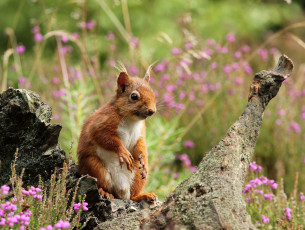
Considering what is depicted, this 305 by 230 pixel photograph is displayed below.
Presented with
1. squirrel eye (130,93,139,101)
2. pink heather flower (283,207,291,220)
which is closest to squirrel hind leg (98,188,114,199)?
squirrel eye (130,93,139,101)

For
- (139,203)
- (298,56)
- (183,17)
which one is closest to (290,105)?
(183,17)

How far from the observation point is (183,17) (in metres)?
4.82

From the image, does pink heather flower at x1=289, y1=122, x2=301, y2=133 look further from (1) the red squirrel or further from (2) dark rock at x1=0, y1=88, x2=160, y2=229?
(2) dark rock at x1=0, y1=88, x2=160, y2=229

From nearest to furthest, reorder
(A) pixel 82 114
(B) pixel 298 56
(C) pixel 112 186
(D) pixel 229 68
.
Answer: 1. (C) pixel 112 186
2. (A) pixel 82 114
3. (D) pixel 229 68
4. (B) pixel 298 56

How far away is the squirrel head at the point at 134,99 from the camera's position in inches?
118

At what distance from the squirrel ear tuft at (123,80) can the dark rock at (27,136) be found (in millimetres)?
531

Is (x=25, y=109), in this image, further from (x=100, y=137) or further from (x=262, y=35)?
(x=262, y=35)

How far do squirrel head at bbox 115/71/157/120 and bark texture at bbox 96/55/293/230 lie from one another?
609 mm

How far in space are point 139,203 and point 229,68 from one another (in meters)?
3.30

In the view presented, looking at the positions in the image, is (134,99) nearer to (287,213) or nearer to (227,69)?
(287,213)

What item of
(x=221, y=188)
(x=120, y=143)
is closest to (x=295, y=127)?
(x=120, y=143)

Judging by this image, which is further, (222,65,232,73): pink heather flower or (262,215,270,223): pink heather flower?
(222,65,232,73): pink heather flower

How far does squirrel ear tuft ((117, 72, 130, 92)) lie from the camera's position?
123 inches

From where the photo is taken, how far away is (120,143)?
294 cm
